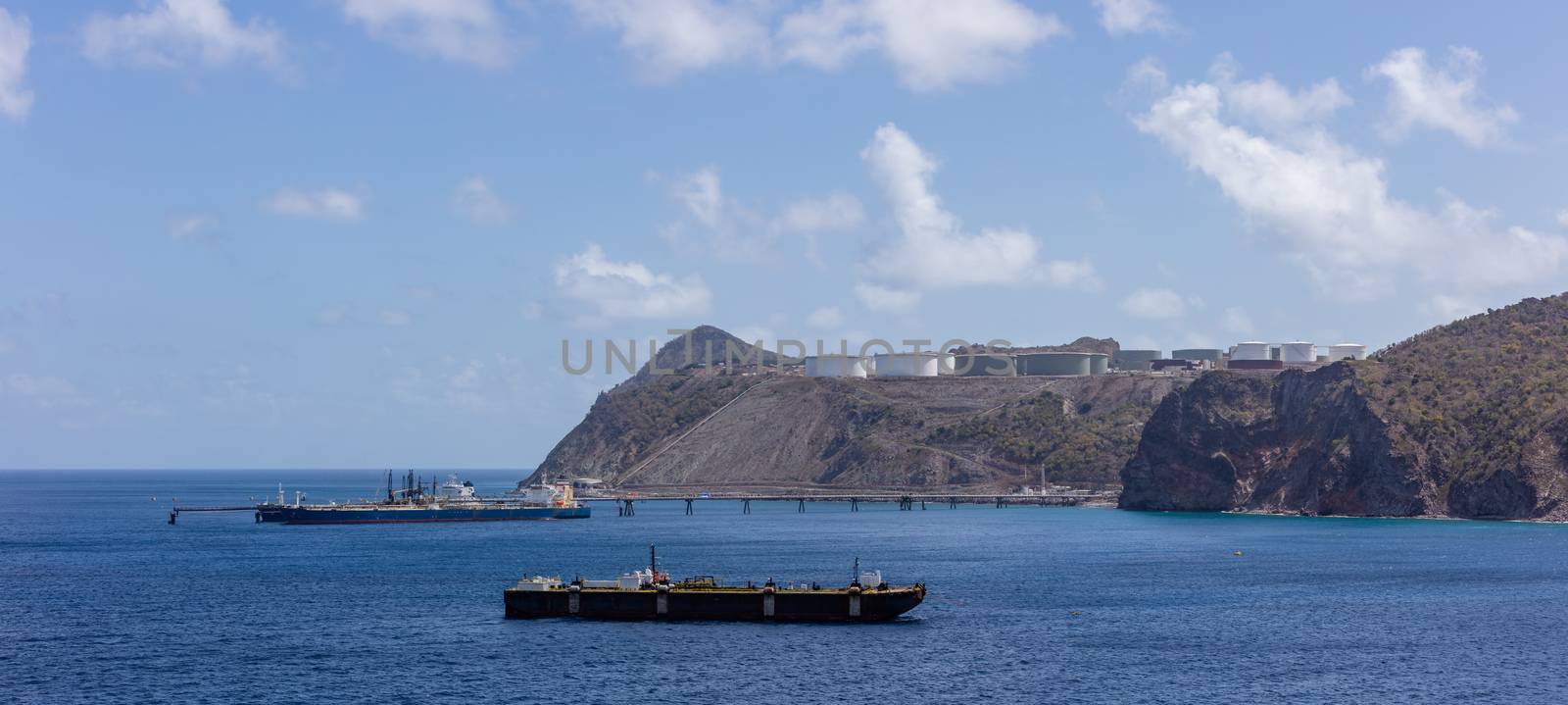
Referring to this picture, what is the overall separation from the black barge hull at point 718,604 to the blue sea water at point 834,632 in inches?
75.3

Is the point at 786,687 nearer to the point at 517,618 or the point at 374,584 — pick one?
the point at 517,618

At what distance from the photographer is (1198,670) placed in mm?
78125

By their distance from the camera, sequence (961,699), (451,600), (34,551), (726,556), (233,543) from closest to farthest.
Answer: (961,699) < (451,600) < (726,556) < (34,551) < (233,543)

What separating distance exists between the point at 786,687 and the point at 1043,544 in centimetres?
9621

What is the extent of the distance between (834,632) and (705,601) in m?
9.01

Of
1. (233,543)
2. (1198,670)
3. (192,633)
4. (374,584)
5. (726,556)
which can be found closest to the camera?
(1198,670)

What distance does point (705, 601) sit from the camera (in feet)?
312

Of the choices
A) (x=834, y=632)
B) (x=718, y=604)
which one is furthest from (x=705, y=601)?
(x=834, y=632)

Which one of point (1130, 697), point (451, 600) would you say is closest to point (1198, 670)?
point (1130, 697)

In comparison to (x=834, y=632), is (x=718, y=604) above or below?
above

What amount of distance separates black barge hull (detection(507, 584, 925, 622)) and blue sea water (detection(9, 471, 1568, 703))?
1.91m

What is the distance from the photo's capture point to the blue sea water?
73750mm

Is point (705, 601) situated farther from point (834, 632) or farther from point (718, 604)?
point (834, 632)

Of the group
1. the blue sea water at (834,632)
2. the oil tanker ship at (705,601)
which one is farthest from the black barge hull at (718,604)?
the blue sea water at (834,632)
